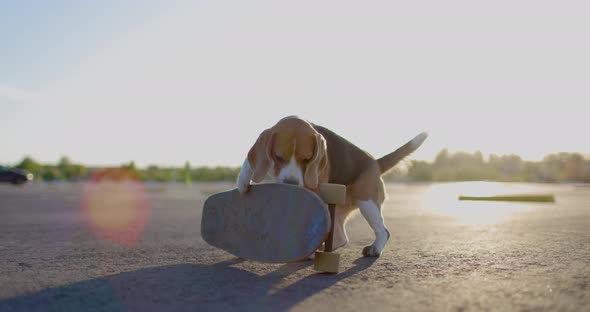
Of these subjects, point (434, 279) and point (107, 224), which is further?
point (107, 224)

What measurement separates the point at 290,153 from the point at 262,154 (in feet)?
0.83

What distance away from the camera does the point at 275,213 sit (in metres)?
4.25

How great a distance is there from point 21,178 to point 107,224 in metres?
26.6

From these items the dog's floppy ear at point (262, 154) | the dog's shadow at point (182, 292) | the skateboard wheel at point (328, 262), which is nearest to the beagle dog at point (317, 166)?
the dog's floppy ear at point (262, 154)

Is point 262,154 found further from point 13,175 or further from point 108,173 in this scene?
point 108,173

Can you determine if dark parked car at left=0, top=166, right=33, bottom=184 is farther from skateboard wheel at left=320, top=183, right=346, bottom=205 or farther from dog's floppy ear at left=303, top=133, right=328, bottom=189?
skateboard wheel at left=320, top=183, right=346, bottom=205

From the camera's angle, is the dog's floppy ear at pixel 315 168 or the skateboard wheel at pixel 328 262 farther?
the dog's floppy ear at pixel 315 168

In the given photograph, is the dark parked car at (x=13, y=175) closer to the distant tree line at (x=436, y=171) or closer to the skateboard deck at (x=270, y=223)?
the distant tree line at (x=436, y=171)

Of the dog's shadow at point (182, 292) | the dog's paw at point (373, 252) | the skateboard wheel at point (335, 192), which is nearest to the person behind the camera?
the dog's shadow at point (182, 292)

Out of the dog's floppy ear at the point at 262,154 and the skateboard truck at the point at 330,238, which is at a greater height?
the dog's floppy ear at the point at 262,154

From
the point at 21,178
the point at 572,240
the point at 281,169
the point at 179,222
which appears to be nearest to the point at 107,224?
the point at 179,222

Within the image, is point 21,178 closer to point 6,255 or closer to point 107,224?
point 107,224

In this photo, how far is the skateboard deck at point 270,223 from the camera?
4.01 metres

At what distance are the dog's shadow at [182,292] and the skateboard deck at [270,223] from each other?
7.6 inches
